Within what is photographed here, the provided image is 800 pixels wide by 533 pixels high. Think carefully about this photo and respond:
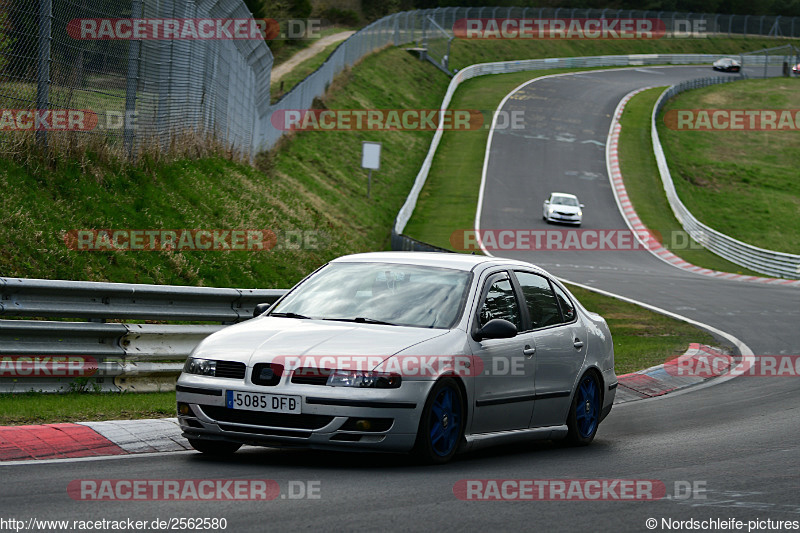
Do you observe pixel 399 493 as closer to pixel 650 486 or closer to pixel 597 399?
pixel 650 486

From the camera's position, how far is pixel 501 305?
881 centimetres

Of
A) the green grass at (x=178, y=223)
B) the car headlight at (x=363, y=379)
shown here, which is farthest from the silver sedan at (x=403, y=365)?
the green grass at (x=178, y=223)

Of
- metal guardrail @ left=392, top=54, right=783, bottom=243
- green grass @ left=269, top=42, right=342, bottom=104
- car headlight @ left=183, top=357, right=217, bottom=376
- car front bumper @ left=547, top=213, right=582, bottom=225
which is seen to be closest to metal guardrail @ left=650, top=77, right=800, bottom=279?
car front bumper @ left=547, top=213, right=582, bottom=225

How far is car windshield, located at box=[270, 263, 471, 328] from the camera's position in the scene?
8.24 m

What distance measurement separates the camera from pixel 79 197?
14562 mm

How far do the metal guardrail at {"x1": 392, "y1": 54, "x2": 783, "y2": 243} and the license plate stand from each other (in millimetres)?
23150

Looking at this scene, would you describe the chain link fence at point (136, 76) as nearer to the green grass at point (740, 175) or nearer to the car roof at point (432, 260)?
the car roof at point (432, 260)

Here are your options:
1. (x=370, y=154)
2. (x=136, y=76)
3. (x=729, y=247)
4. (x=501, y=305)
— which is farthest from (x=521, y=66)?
(x=501, y=305)

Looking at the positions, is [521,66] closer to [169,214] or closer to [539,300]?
[169,214]

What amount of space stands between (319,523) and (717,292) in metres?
23.9

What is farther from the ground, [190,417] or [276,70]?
[276,70]

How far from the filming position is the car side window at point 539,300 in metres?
9.22

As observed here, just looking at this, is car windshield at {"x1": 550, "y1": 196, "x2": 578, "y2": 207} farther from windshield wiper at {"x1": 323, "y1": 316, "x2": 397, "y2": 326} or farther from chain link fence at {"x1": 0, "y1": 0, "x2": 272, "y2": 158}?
windshield wiper at {"x1": 323, "y1": 316, "x2": 397, "y2": 326}

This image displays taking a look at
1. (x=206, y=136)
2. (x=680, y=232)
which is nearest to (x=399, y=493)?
(x=206, y=136)
